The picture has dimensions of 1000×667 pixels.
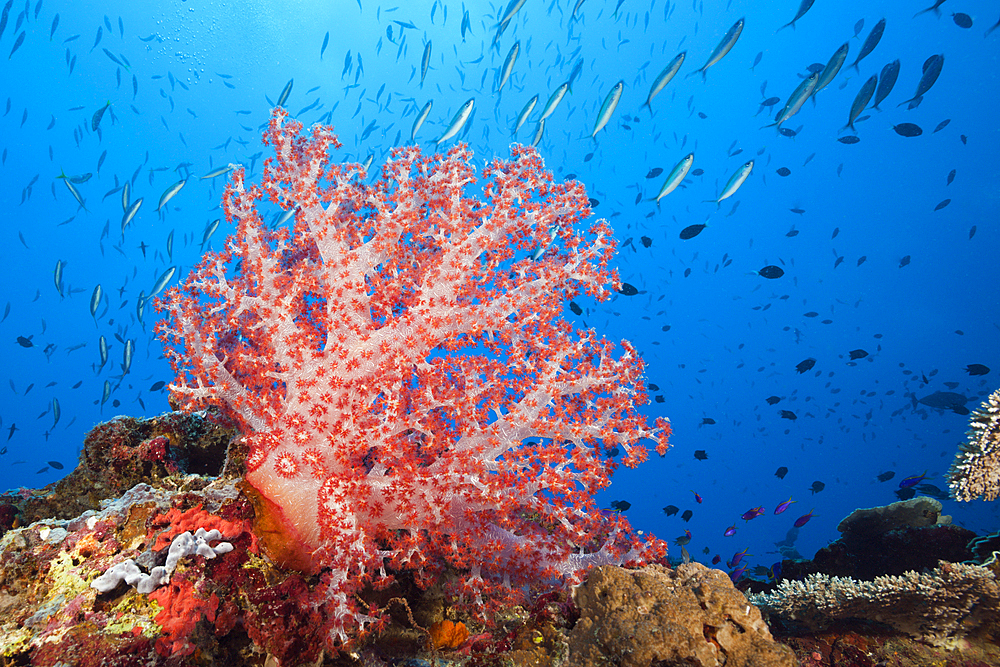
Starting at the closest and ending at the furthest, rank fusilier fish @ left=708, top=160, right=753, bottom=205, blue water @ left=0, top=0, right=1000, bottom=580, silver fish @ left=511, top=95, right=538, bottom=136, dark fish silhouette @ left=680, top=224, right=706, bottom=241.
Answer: silver fish @ left=511, top=95, right=538, bottom=136
fusilier fish @ left=708, top=160, right=753, bottom=205
dark fish silhouette @ left=680, top=224, right=706, bottom=241
blue water @ left=0, top=0, right=1000, bottom=580

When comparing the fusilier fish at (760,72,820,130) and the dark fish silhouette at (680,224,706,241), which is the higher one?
the dark fish silhouette at (680,224,706,241)

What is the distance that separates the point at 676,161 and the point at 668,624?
61.0m

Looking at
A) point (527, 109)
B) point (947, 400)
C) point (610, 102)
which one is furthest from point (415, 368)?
point (947, 400)

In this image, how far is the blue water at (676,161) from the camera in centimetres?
5231

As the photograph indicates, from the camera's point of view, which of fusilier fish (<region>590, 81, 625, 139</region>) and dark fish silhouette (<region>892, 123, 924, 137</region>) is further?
dark fish silhouette (<region>892, 123, 924, 137</region>)

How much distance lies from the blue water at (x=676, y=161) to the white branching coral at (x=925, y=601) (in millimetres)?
38368

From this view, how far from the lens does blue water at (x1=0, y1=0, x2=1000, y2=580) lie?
5231cm

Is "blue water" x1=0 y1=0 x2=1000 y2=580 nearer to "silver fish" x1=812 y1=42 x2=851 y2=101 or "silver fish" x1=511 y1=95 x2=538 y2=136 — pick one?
"silver fish" x1=511 y1=95 x2=538 y2=136

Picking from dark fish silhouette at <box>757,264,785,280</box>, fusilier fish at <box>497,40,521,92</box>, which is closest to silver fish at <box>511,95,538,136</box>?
fusilier fish at <box>497,40,521,92</box>

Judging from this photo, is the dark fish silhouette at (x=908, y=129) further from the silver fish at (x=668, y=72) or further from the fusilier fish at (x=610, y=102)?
the fusilier fish at (x=610, y=102)

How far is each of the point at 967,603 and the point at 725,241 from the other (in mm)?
82942

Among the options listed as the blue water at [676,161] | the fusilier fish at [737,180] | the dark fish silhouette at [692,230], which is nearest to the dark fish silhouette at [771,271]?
the dark fish silhouette at [692,230]

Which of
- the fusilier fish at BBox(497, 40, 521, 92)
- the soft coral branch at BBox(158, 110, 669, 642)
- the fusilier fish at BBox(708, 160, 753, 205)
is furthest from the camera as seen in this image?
the fusilier fish at BBox(497, 40, 521, 92)

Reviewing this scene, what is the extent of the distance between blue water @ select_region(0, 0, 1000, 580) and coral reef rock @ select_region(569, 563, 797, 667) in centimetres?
3986
